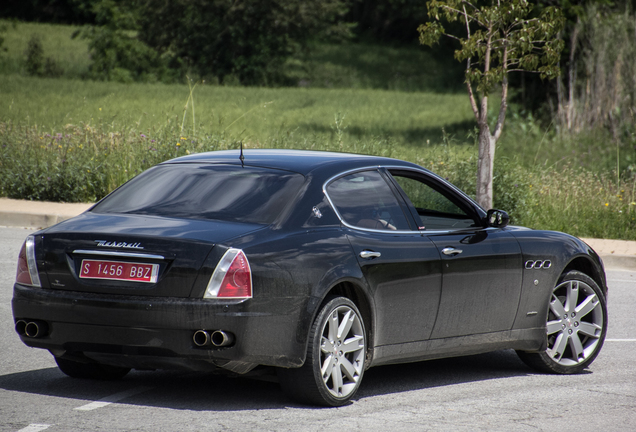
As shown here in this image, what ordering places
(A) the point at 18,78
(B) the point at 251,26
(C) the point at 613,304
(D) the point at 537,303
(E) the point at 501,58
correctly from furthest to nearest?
(B) the point at 251,26 < (A) the point at 18,78 < (E) the point at 501,58 < (C) the point at 613,304 < (D) the point at 537,303

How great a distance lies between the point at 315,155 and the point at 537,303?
6.39 feet

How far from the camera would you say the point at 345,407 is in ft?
18.8

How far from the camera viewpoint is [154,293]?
5.23 m

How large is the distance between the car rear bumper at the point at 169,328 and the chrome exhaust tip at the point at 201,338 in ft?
0.07

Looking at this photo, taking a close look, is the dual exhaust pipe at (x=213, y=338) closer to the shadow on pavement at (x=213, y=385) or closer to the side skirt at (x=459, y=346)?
the shadow on pavement at (x=213, y=385)

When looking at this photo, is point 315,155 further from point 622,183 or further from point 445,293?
point 622,183

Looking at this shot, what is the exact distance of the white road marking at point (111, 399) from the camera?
554 cm

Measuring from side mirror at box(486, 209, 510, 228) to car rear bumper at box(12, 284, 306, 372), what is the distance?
1.88m

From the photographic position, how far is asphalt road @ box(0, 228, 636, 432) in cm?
530

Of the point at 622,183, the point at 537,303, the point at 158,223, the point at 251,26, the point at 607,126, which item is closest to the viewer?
the point at 158,223

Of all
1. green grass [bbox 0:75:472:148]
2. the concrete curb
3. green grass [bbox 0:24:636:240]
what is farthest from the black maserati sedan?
green grass [bbox 0:75:472:148]

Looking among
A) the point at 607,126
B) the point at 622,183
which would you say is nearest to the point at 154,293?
the point at 622,183

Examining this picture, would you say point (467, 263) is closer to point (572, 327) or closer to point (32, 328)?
point (572, 327)

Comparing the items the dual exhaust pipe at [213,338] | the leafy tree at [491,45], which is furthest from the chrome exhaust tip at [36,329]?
the leafy tree at [491,45]
